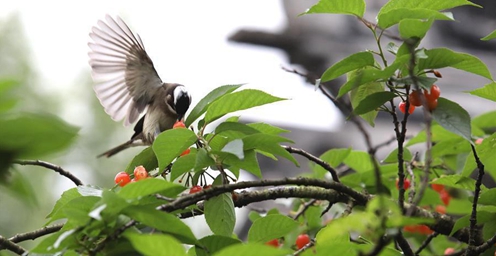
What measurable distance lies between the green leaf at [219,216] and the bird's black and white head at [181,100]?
119 cm

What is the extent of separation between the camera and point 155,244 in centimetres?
81

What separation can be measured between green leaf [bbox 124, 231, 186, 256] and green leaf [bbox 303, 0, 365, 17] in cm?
67

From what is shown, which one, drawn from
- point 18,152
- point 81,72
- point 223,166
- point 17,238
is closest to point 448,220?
point 223,166

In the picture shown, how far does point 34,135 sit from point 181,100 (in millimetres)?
1946

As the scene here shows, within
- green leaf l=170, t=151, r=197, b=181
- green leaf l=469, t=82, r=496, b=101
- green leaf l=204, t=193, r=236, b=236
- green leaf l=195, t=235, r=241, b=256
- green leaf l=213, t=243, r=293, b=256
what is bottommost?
green leaf l=204, t=193, r=236, b=236

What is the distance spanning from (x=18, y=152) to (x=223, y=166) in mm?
785

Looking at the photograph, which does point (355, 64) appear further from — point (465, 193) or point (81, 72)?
point (81, 72)

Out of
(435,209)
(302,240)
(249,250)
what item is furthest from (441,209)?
(249,250)

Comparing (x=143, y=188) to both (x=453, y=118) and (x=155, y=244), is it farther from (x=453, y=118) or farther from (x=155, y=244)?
(x=453, y=118)

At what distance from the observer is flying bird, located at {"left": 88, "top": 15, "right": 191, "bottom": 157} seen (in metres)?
2.50

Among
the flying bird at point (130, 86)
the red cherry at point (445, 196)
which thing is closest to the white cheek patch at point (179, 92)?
the flying bird at point (130, 86)

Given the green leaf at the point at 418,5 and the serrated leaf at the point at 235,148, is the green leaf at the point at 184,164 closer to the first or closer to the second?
the serrated leaf at the point at 235,148

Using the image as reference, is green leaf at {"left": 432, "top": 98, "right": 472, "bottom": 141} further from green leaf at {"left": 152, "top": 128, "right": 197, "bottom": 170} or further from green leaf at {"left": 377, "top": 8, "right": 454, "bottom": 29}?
green leaf at {"left": 152, "top": 128, "right": 197, "bottom": 170}

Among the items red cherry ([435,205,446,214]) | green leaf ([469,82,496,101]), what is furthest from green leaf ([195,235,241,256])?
red cherry ([435,205,446,214])
